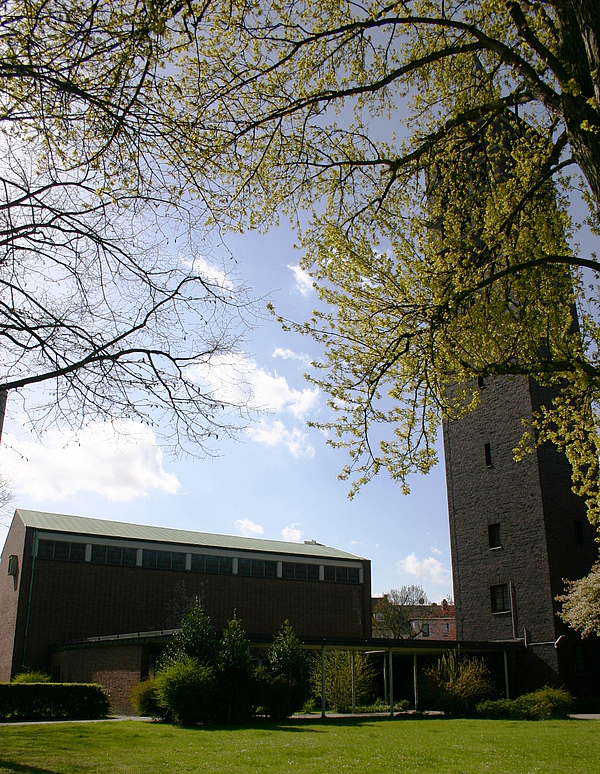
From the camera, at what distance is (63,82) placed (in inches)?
223

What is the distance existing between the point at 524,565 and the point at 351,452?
2245 cm

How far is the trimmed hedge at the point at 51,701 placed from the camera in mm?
21469

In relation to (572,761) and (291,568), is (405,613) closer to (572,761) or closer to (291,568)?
(291,568)

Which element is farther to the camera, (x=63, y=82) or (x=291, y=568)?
(x=291, y=568)

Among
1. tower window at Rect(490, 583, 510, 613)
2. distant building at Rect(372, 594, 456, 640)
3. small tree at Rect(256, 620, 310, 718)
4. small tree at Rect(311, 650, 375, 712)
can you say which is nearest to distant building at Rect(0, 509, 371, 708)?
small tree at Rect(256, 620, 310, 718)

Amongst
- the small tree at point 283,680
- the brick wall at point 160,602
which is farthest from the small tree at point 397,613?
the small tree at point 283,680

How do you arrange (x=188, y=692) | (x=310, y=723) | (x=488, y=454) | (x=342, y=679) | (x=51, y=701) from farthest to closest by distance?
(x=488, y=454) < (x=342, y=679) < (x=51, y=701) < (x=310, y=723) < (x=188, y=692)

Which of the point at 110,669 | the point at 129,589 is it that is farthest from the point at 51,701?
the point at 129,589

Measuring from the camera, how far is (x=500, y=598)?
30.5 metres

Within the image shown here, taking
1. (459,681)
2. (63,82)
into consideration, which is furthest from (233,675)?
(63,82)

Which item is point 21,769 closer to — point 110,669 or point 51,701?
point 51,701

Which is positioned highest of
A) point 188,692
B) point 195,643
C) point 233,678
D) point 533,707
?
point 195,643

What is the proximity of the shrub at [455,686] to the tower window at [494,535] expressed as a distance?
230 inches

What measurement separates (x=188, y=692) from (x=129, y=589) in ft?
53.5
